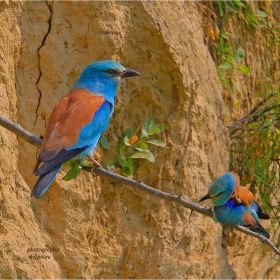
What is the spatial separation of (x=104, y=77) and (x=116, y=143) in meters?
0.49

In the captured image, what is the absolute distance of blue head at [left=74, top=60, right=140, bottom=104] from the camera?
12.1ft

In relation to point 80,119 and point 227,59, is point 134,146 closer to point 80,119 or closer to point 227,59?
point 80,119

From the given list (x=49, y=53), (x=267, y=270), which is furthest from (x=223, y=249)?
(x=49, y=53)

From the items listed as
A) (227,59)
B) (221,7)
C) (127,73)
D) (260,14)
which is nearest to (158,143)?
(127,73)

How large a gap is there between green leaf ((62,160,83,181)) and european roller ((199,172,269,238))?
79 cm

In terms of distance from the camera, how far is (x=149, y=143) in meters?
4.12

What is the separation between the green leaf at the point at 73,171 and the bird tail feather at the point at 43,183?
0.28 ft

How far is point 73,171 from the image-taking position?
3.13m

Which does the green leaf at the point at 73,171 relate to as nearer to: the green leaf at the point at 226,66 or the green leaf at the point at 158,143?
the green leaf at the point at 158,143

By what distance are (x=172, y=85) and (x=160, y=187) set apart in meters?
0.72

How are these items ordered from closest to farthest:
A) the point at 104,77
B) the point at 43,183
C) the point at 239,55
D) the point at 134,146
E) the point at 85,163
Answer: the point at 43,183 → the point at 85,163 → the point at 104,77 → the point at 134,146 → the point at 239,55

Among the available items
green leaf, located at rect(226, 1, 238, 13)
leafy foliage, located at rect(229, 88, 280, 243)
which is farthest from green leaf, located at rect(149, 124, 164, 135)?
green leaf, located at rect(226, 1, 238, 13)

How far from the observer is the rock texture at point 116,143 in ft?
11.8

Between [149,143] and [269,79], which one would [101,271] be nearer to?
[149,143]
